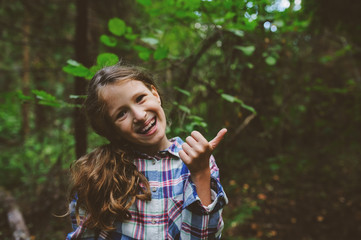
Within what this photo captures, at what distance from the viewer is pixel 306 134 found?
495 centimetres

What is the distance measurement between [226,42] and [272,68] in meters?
0.58

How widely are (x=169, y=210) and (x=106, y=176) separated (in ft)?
1.36

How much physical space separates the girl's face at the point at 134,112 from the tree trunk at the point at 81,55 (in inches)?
44.8

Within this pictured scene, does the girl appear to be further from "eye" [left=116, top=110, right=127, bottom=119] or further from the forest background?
the forest background

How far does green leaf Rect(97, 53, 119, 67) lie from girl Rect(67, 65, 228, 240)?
0.48 feet

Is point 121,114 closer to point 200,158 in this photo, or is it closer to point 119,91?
point 119,91

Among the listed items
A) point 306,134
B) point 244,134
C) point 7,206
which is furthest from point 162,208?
point 306,134

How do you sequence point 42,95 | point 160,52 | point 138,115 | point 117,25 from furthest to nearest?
point 117,25
point 160,52
point 42,95
point 138,115

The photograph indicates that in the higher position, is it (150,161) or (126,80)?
(126,80)

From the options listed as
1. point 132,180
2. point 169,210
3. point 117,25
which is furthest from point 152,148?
point 117,25

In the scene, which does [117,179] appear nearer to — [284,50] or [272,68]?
[272,68]

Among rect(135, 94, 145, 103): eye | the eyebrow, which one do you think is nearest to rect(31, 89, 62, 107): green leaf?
the eyebrow

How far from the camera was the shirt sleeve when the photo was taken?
3.80ft

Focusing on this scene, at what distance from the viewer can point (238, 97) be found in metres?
2.43
